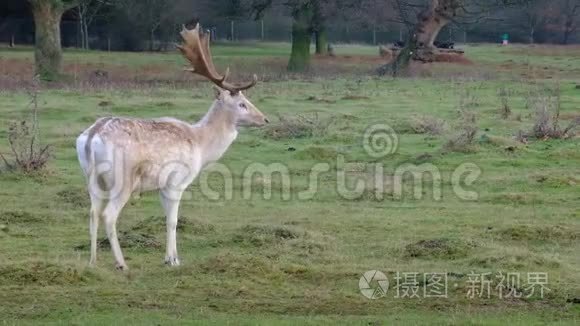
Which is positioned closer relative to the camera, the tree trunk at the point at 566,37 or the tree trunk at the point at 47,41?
the tree trunk at the point at 47,41

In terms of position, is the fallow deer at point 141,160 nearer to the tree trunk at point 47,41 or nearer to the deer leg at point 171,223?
the deer leg at point 171,223

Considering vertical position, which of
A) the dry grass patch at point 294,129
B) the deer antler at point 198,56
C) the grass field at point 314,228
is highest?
the deer antler at point 198,56

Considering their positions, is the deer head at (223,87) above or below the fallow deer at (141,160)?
above

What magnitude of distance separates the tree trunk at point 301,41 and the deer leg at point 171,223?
2791cm

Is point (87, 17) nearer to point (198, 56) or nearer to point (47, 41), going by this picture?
point (47, 41)

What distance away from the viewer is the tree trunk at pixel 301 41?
37.6m

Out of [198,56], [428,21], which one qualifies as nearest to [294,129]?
[198,56]

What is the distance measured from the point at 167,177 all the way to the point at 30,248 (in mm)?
1680

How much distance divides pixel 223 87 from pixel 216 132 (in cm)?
57

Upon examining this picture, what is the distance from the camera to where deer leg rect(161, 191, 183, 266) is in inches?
372

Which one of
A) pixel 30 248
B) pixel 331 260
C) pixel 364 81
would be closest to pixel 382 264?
pixel 331 260

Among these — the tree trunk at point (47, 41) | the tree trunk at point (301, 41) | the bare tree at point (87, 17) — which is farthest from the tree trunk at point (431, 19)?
the bare tree at point (87, 17)

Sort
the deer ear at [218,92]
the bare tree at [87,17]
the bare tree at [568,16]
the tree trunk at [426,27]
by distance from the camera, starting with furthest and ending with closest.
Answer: the bare tree at [568,16] → the bare tree at [87,17] → the tree trunk at [426,27] → the deer ear at [218,92]

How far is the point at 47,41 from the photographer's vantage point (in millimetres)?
29719
